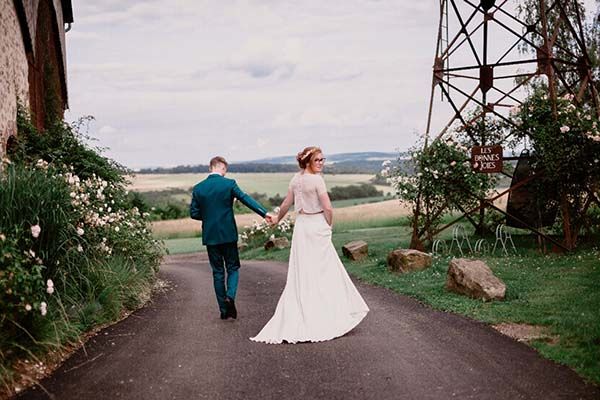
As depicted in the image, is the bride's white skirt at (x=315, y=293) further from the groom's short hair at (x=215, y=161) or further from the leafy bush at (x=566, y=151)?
the leafy bush at (x=566, y=151)

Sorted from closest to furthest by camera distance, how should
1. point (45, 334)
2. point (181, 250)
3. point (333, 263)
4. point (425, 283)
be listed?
point (45, 334) < point (333, 263) < point (425, 283) < point (181, 250)

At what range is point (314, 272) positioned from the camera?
902cm

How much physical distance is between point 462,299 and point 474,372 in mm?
4042

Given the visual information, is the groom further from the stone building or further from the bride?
the stone building

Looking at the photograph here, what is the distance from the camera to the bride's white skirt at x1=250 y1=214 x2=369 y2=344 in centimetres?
874

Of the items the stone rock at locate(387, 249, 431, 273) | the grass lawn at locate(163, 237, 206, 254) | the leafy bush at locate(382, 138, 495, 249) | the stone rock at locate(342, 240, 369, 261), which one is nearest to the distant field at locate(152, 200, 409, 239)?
the grass lawn at locate(163, 237, 206, 254)

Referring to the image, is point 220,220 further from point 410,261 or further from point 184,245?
point 184,245

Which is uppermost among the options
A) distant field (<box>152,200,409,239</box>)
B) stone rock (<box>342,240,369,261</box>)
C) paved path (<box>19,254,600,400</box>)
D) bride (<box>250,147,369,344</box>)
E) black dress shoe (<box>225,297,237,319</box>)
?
bride (<box>250,147,369,344</box>)

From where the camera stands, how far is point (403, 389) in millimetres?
6527

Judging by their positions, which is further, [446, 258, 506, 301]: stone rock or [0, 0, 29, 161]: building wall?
[0, 0, 29, 161]: building wall

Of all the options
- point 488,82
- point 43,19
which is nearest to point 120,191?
point 43,19

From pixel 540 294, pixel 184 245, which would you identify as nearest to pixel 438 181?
pixel 540 294

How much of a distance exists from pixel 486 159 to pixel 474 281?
22.3 feet

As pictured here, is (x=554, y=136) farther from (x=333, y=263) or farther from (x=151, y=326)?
(x=151, y=326)
